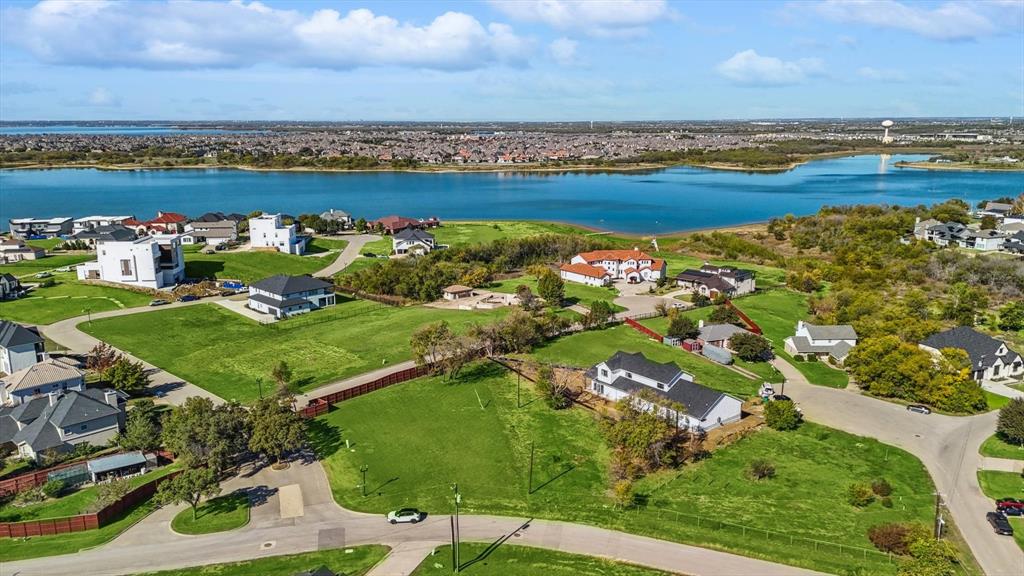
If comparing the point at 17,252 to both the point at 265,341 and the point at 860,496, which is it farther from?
the point at 860,496

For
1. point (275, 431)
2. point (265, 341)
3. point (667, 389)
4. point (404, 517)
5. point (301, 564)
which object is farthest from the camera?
point (265, 341)

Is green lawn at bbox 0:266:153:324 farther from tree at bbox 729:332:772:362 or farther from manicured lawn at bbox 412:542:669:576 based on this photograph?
tree at bbox 729:332:772:362

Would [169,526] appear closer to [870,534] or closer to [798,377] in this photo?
[870,534]

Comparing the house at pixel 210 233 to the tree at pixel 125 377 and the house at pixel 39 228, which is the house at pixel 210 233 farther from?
the tree at pixel 125 377

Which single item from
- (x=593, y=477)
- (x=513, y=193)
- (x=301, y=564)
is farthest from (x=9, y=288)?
(x=513, y=193)

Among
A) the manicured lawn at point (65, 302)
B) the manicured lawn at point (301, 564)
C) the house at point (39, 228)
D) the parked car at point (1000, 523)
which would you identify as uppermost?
the house at point (39, 228)

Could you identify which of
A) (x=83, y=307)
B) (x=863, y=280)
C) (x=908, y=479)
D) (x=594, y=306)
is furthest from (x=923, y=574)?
(x=83, y=307)

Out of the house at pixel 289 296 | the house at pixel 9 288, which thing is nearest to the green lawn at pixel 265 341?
the house at pixel 289 296
